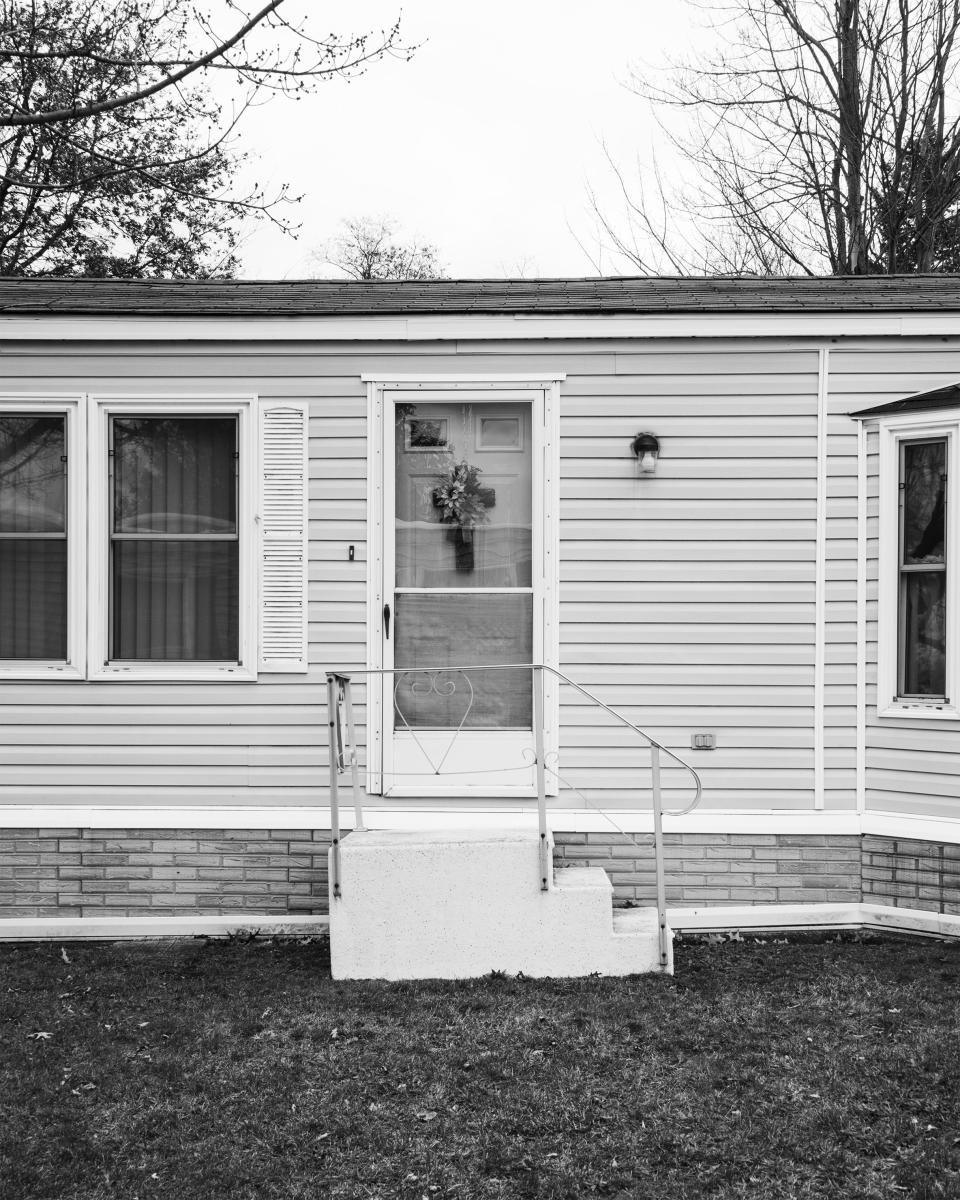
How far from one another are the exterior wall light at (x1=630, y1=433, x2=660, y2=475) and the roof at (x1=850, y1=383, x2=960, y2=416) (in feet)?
3.47

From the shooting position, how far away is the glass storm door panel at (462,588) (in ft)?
17.9

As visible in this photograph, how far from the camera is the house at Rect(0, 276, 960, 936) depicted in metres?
5.35

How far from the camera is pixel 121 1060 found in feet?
12.9

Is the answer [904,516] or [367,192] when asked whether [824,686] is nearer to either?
[904,516]

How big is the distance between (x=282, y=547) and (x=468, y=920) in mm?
2054

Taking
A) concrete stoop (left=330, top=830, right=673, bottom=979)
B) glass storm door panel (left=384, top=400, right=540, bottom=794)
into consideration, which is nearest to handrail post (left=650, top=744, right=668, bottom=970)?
concrete stoop (left=330, top=830, right=673, bottom=979)

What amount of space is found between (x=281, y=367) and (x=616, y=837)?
294 cm

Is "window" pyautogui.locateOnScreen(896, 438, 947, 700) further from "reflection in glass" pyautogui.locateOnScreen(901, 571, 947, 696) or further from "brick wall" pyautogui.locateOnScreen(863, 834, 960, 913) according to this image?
"brick wall" pyautogui.locateOnScreen(863, 834, 960, 913)

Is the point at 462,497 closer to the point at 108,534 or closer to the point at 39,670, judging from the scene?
the point at 108,534

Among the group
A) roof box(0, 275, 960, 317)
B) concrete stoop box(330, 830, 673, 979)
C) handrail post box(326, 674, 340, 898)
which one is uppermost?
roof box(0, 275, 960, 317)

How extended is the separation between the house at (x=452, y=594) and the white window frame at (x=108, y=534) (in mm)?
15

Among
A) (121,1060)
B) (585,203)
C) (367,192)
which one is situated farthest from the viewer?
(367,192)

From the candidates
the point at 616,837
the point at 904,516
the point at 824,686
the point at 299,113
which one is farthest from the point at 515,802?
the point at 299,113

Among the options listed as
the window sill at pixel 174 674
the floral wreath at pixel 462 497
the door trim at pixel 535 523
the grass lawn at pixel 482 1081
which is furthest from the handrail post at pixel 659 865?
the window sill at pixel 174 674
